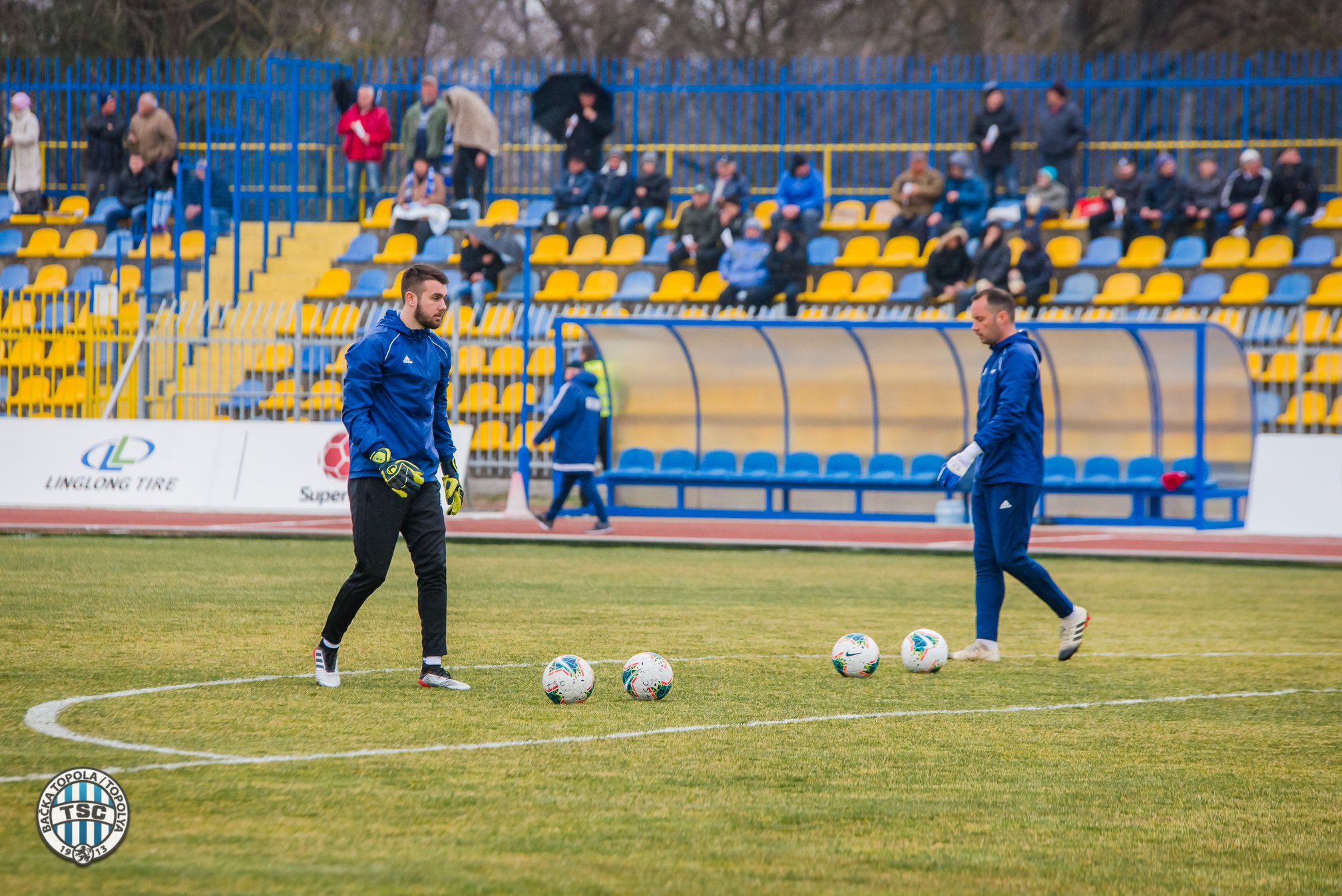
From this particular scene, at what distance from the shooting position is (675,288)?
25031 mm

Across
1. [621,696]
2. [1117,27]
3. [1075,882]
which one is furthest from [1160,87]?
[1075,882]

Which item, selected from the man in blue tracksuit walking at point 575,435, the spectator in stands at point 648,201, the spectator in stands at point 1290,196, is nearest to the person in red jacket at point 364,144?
the spectator in stands at point 648,201

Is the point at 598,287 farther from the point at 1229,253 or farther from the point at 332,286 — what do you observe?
the point at 1229,253

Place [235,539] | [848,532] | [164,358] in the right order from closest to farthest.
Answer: [235,539] < [848,532] < [164,358]

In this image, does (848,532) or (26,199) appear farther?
(26,199)

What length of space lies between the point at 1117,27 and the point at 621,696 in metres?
32.2

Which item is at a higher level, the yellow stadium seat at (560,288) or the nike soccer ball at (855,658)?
the yellow stadium seat at (560,288)

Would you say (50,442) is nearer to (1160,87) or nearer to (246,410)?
(246,410)

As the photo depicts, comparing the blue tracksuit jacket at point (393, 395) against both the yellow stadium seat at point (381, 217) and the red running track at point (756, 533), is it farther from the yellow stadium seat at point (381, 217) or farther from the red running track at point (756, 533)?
the yellow stadium seat at point (381, 217)

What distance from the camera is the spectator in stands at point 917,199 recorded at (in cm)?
2530

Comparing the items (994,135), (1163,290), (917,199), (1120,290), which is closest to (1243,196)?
(1163,290)

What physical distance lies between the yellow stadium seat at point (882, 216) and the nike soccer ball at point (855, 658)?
1780cm

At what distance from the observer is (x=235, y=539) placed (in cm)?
1717

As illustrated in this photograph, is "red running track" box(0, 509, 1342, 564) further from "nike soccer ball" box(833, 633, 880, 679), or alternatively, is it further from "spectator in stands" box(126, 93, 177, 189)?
"spectator in stands" box(126, 93, 177, 189)
